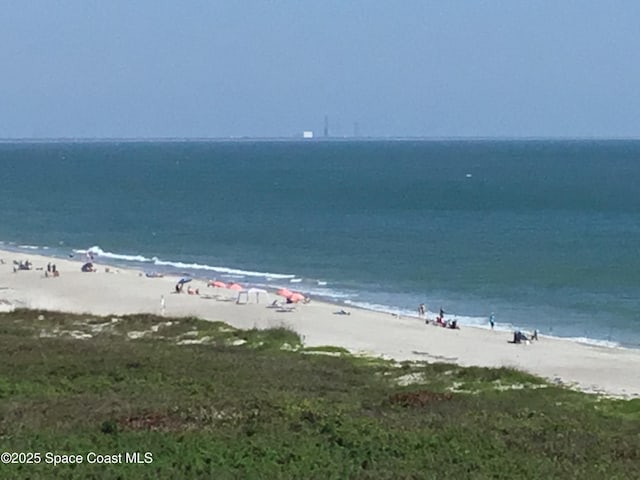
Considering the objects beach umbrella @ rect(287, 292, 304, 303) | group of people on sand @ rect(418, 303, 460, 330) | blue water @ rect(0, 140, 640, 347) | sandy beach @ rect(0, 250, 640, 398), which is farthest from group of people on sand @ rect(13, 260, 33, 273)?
group of people on sand @ rect(418, 303, 460, 330)

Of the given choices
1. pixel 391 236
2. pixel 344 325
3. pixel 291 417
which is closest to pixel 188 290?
pixel 344 325

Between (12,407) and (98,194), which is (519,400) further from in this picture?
(98,194)

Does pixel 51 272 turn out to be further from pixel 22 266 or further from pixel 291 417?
pixel 291 417

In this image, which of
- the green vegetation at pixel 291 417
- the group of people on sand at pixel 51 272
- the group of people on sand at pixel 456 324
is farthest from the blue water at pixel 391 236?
the green vegetation at pixel 291 417

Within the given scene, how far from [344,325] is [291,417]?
2479cm

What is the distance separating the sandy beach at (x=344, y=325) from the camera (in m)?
34.7

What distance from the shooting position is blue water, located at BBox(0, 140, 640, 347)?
174ft

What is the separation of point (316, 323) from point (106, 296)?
504 inches

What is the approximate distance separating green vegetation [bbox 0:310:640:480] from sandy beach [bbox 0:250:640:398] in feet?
18.5

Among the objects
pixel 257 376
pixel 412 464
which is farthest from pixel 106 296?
pixel 412 464

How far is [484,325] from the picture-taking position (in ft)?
151

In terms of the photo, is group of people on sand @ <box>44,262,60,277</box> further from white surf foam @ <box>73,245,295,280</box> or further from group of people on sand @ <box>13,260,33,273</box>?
white surf foam @ <box>73,245,295,280</box>

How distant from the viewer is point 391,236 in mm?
80000

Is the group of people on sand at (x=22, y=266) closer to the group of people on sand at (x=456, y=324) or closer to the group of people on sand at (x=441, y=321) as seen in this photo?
the group of people on sand at (x=456, y=324)
